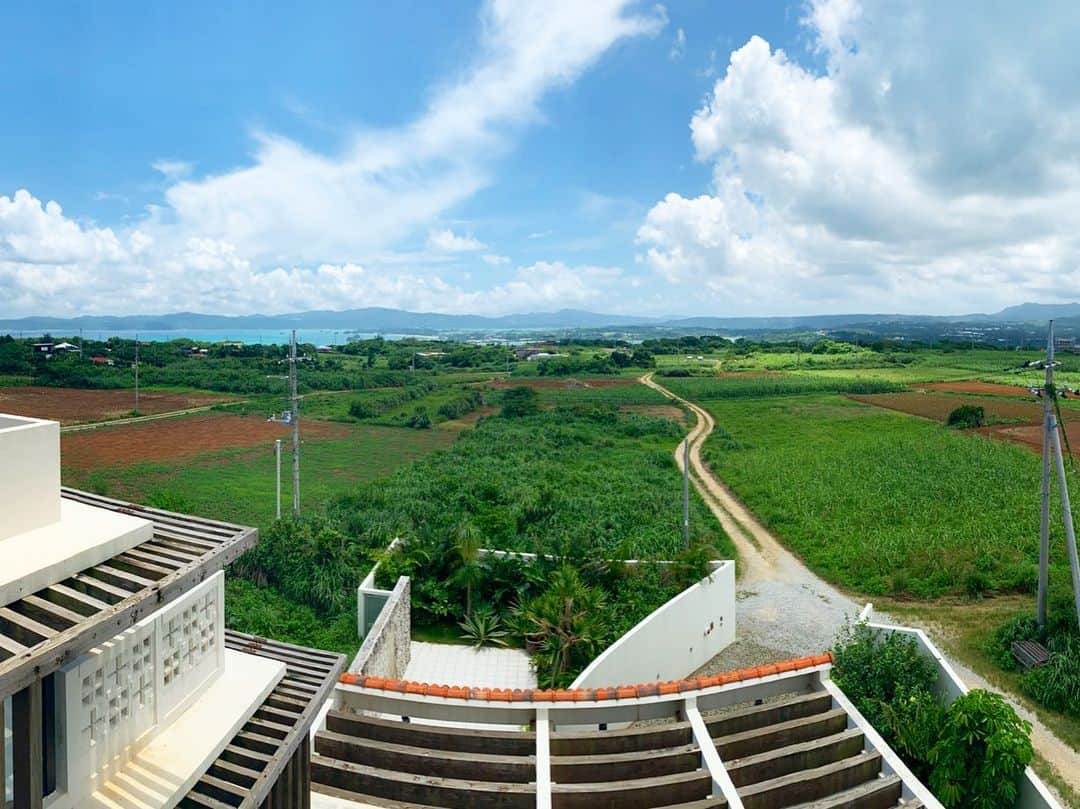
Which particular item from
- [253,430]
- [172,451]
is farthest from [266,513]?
[253,430]

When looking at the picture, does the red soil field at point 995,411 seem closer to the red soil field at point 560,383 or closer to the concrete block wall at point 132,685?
the red soil field at point 560,383

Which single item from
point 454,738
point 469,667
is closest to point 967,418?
point 469,667

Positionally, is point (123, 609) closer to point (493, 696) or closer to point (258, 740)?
point (258, 740)

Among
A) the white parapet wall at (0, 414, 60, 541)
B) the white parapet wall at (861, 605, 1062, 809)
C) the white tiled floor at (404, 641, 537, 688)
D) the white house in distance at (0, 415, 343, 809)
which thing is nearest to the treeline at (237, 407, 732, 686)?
the white tiled floor at (404, 641, 537, 688)

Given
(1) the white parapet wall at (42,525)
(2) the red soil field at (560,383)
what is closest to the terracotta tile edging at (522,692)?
(1) the white parapet wall at (42,525)

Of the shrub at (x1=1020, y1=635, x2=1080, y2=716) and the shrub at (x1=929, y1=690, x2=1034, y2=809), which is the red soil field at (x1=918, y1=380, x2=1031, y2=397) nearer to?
the shrub at (x1=1020, y1=635, x2=1080, y2=716)

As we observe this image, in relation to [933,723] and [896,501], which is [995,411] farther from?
[933,723]

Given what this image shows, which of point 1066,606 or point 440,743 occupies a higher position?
point 440,743
